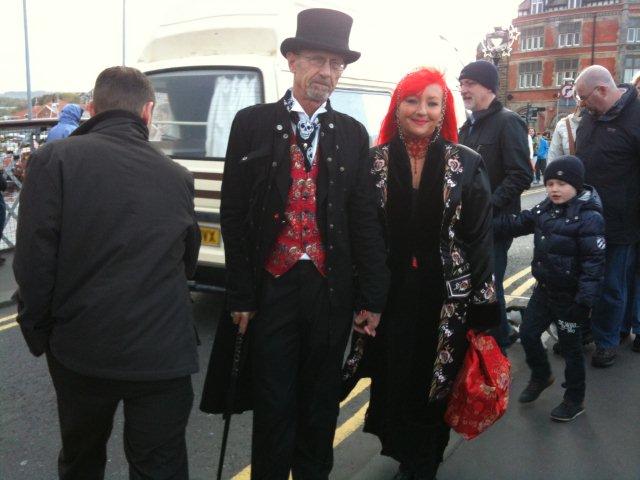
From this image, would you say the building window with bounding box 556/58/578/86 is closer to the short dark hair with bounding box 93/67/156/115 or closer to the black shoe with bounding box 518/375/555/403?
the black shoe with bounding box 518/375/555/403

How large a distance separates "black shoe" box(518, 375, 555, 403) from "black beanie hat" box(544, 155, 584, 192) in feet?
4.01

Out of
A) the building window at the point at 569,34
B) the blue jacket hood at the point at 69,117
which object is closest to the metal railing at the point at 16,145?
the blue jacket hood at the point at 69,117

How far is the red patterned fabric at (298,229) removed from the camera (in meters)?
2.37

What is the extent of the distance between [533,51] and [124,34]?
164 ft

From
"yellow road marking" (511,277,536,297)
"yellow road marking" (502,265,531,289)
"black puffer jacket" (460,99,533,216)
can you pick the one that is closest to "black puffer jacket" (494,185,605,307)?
"black puffer jacket" (460,99,533,216)

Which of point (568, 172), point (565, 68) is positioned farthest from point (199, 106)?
point (565, 68)

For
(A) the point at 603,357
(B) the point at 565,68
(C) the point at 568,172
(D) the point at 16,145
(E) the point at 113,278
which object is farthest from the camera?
(B) the point at 565,68

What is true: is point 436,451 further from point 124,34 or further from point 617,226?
point 124,34

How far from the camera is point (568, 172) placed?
3.62 m

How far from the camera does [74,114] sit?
23.0ft

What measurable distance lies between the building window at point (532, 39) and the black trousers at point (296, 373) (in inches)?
2618

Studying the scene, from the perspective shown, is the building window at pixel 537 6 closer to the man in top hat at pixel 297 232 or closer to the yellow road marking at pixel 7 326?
the yellow road marking at pixel 7 326

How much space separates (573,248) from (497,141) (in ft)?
3.28

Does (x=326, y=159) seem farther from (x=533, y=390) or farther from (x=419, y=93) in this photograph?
(x=533, y=390)
